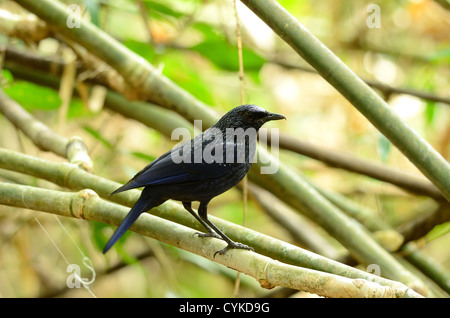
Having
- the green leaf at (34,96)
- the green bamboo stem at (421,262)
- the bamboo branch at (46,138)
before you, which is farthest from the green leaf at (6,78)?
the green bamboo stem at (421,262)

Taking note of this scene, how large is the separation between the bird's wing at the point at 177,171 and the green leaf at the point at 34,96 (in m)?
1.74

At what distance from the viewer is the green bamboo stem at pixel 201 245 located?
1614mm

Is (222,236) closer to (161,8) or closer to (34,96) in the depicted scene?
(34,96)

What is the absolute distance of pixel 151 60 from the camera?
4289 mm

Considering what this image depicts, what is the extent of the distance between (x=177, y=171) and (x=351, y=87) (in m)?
0.77

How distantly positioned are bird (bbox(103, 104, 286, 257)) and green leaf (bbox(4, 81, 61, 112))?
68.1 inches

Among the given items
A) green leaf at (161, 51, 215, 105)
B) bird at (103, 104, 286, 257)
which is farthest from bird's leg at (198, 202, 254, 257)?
green leaf at (161, 51, 215, 105)

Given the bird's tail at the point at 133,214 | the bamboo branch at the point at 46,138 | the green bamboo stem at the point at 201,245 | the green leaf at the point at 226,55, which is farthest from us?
the green leaf at the point at 226,55

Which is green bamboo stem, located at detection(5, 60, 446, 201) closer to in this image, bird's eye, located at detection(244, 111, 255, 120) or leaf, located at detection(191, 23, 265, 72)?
leaf, located at detection(191, 23, 265, 72)

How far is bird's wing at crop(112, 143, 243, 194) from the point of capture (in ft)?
7.16

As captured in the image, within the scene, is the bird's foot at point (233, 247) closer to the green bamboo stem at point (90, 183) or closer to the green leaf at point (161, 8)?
the green bamboo stem at point (90, 183)
